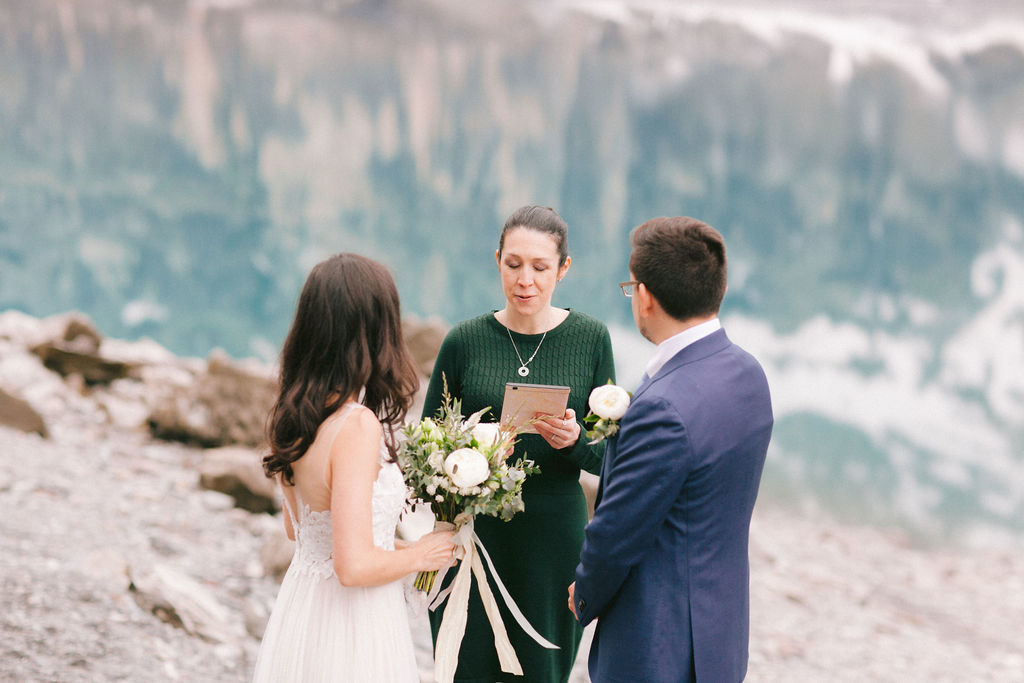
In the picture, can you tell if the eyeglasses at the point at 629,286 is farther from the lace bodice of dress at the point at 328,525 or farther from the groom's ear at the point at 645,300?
the lace bodice of dress at the point at 328,525

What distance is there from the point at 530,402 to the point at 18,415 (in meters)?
5.98

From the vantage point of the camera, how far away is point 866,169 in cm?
961

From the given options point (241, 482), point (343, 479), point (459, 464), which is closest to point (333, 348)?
point (343, 479)

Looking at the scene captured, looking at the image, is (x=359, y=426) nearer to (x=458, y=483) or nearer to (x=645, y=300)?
(x=458, y=483)

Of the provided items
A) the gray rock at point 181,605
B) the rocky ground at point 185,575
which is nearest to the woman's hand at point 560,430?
the rocky ground at point 185,575

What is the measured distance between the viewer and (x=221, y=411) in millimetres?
7383

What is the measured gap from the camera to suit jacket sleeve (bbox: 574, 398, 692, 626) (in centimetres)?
A: 181

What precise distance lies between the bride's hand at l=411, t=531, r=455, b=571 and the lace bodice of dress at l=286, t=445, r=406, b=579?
92 mm

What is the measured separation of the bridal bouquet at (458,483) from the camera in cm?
211

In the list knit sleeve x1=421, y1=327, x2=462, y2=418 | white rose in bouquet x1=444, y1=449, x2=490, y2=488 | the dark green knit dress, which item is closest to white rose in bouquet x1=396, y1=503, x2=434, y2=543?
the dark green knit dress

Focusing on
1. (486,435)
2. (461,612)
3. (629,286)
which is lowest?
(461,612)

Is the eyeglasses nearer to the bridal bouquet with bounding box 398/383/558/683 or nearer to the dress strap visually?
the bridal bouquet with bounding box 398/383/558/683

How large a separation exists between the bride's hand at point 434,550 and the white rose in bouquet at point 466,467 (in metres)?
0.19

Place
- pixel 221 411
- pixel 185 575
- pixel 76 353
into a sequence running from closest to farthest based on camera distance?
pixel 185 575
pixel 221 411
pixel 76 353
